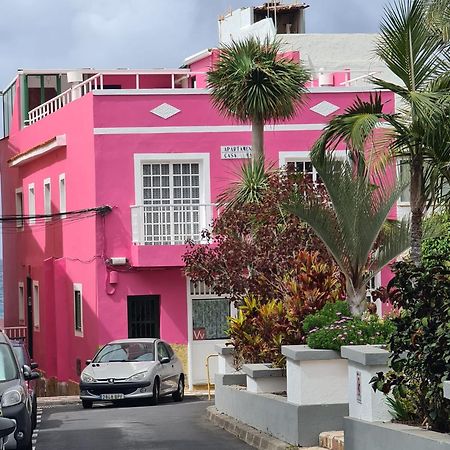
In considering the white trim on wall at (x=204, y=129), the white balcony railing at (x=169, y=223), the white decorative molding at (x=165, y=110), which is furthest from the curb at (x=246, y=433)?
the white decorative molding at (x=165, y=110)

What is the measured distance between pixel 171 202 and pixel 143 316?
3.33 m

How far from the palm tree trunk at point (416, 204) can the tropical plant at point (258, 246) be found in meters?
4.68

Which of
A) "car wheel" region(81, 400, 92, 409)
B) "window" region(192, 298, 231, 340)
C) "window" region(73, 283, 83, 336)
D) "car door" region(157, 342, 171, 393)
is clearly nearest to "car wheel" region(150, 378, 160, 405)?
"car door" region(157, 342, 171, 393)

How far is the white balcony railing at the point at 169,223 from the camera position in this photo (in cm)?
3444

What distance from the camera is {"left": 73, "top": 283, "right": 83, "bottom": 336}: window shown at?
37.1 meters

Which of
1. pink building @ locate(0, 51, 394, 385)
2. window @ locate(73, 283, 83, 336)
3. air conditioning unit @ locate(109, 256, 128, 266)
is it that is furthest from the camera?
window @ locate(73, 283, 83, 336)

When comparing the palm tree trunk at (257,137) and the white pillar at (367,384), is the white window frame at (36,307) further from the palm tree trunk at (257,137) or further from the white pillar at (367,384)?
the white pillar at (367,384)

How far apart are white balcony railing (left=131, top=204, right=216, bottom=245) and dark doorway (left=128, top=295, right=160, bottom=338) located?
1744mm

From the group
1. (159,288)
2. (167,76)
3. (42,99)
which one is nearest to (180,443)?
(159,288)

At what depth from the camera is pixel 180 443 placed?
60.8ft

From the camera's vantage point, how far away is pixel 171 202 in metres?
34.9

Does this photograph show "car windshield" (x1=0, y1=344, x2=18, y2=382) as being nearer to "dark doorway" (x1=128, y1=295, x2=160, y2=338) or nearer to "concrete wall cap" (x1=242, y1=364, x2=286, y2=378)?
"concrete wall cap" (x1=242, y1=364, x2=286, y2=378)

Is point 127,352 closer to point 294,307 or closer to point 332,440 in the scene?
point 294,307

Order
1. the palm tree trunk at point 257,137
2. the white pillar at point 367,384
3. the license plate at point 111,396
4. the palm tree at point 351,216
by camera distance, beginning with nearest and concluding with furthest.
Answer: the white pillar at point 367,384 → the palm tree at point 351,216 → the license plate at point 111,396 → the palm tree trunk at point 257,137
